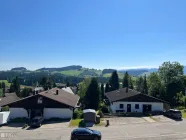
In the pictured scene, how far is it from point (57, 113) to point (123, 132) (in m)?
15.3

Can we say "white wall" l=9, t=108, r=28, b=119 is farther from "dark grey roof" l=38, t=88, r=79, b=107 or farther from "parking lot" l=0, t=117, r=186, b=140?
"parking lot" l=0, t=117, r=186, b=140

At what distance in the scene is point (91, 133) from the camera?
2967 centimetres

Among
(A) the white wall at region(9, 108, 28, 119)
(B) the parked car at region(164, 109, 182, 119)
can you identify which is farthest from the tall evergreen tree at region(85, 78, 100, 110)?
(B) the parked car at region(164, 109, 182, 119)

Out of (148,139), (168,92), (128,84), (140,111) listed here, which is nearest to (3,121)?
(148,139)

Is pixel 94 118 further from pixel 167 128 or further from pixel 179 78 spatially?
pixel 179 78

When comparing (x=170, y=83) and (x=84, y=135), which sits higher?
(x=170, y=83)

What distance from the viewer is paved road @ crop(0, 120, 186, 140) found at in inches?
1264

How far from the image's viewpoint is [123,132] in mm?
34969

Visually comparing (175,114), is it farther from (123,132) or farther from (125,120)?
(123,132)

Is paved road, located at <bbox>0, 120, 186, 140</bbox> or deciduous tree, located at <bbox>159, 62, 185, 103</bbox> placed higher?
deciduous tree, located at <bbox>159, 62, 185, 103</bbox>

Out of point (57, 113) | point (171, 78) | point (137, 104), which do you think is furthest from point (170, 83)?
point (57, 113)

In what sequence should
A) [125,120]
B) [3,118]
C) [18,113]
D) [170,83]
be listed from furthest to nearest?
[170,83] → [18,113] → [125,120] → [3,118]

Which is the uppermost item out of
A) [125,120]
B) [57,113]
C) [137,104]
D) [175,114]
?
[137,104]

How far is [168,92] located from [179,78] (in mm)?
8125
